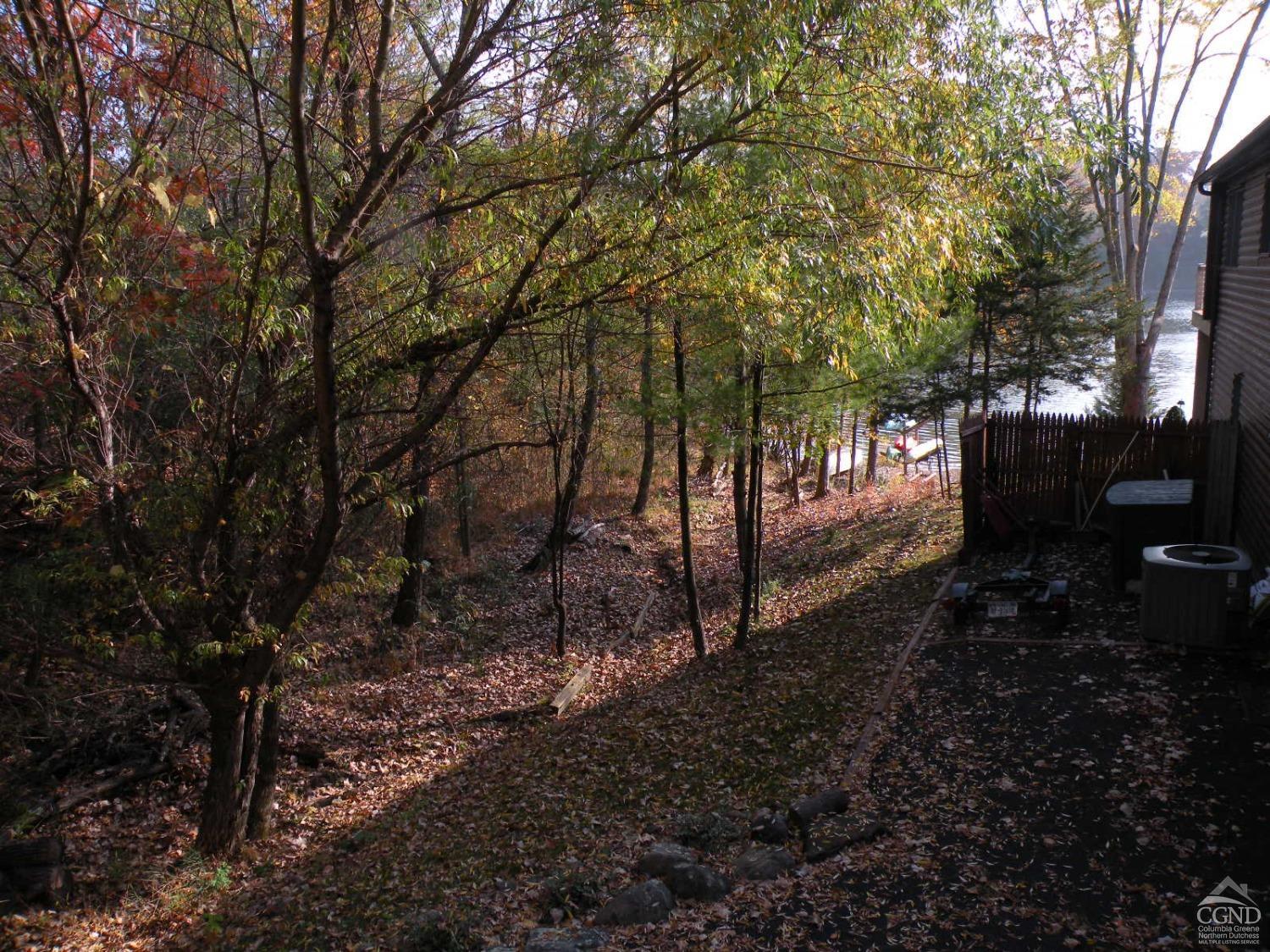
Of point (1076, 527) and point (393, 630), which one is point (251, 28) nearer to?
point (393, 630)

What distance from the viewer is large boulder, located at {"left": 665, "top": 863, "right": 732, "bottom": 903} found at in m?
5.06

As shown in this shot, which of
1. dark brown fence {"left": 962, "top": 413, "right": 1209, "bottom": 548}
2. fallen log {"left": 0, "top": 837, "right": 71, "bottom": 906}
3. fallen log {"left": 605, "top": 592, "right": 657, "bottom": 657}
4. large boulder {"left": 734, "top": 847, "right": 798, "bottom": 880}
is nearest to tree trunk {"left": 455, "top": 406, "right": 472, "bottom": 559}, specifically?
fallen log {"left": 605, "top": 592, "right": 657, "bottom": 657}

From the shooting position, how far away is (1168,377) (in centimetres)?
3988

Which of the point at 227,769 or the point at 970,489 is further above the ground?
the point at 970,489

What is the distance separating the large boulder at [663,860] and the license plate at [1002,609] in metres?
4.77

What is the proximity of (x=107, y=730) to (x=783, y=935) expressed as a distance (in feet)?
25.3

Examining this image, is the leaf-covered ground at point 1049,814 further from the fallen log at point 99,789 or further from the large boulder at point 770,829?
the fallen log at point 99,789

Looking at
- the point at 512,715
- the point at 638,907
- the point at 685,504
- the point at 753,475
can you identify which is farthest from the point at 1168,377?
the point at 638,907

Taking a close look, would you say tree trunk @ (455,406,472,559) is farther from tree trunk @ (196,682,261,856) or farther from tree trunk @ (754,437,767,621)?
tree trunk @ (196,682,261,856)

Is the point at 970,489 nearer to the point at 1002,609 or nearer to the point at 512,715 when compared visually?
the point at 1002,609

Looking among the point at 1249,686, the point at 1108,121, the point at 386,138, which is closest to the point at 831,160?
the point at 1108,121

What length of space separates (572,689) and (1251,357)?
9410 mm

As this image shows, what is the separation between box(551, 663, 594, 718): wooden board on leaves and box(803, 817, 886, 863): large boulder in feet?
18.0

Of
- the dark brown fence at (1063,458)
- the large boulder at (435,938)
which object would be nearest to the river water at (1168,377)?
the dark brown fence at (1063,458)
